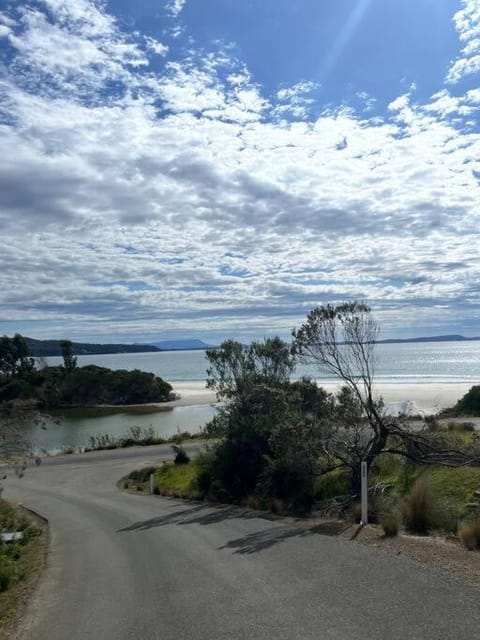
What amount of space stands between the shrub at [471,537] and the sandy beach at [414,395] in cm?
3518

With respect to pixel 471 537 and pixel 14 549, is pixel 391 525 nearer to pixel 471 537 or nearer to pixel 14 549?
pixel 471 537

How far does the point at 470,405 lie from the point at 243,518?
32608 mm

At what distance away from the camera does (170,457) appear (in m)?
35.0

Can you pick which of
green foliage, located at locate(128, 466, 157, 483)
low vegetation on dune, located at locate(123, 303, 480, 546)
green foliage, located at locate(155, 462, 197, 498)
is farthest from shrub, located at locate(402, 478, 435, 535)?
green foliage, located at locate(128, 466, 157, 483)

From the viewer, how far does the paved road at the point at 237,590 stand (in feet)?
18.8

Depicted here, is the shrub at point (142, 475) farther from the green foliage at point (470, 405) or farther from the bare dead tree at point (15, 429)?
the green foliage at point (470, 405)

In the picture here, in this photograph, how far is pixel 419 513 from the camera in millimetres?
10453

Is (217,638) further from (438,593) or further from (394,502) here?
(394,502)

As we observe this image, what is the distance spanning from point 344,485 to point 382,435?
2292 millimetres

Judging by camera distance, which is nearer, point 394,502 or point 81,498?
point 394,502

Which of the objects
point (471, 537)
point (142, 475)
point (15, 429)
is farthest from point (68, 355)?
point (471, 537)

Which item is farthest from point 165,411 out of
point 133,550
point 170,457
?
point 133,550

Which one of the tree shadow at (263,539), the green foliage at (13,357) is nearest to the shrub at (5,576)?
the tree shadow at (263,539)

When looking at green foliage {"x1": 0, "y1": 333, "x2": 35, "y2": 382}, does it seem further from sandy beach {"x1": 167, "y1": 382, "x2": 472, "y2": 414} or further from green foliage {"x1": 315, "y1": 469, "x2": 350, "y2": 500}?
green foliage {"x1": 315, "y1": 469, "x2": 350, "y2": 500}
